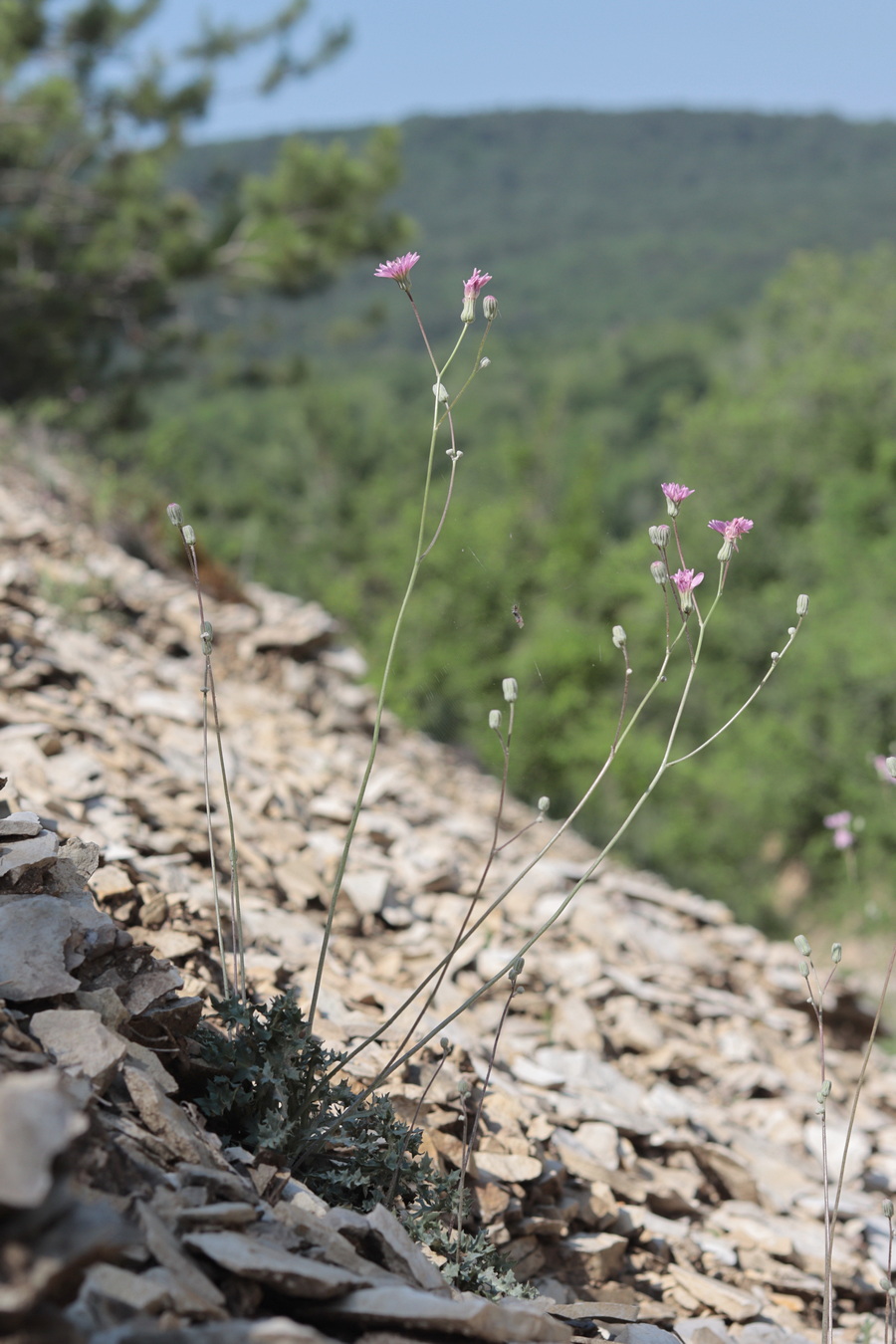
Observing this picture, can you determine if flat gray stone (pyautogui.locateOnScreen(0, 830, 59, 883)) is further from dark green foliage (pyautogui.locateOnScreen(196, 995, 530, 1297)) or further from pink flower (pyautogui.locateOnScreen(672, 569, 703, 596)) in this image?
pink flower (pyautogui.locateOnScreen(672, 569, 703, 596))

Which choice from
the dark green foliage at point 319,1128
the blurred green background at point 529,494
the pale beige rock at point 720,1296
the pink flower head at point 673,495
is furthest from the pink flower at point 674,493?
the pale beige rock at point 720,1296

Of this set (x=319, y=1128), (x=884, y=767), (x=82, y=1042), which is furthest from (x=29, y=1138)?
(x=884, y=767)

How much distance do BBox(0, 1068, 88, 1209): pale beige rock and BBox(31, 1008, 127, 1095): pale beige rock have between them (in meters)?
0.64

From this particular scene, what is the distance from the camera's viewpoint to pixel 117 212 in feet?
44.4

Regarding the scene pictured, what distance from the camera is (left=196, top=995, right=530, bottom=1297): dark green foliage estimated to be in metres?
2.05

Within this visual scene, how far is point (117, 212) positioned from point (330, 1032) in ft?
43.5

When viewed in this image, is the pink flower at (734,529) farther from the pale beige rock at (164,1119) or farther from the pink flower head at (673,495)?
the pale beige rock at (164,1119)

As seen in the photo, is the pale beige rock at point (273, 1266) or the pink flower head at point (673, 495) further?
the pink flower head at point (673, 495)

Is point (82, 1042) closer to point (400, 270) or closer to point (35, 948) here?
point (35, 948)

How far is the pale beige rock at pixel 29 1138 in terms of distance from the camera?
1.04 meters

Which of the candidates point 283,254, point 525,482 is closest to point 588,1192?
point 283,254

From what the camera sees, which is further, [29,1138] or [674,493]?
[674,493]

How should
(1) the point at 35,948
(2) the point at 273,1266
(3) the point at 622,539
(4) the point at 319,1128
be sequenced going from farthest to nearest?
(3) the point at 622,539
(4) the point at 319,1128
(1) the point at 35,948
(2) the point at 273,1266

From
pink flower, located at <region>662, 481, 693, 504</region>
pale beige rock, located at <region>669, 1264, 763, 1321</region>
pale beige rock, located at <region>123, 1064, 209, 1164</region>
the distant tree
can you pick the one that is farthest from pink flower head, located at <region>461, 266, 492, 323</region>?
the distant tree
